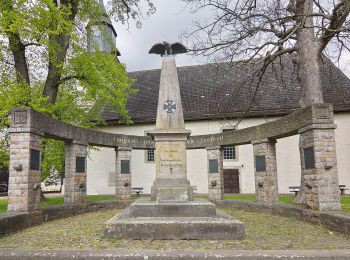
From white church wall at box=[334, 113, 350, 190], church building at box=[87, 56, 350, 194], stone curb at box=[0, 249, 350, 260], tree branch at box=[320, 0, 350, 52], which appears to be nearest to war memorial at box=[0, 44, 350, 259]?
stone curb at box=[0, 249, 350, 260]

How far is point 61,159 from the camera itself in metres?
17.2

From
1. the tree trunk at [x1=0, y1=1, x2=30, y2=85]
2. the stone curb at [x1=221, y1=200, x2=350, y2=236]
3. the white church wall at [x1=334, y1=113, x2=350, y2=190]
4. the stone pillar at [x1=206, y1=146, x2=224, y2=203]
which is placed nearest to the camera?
the stone curb at [x1=221, y1=200, x2=350, y2=236]

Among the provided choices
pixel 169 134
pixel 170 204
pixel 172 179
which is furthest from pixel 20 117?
pixel 170 204

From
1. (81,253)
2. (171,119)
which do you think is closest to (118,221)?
(81,253)

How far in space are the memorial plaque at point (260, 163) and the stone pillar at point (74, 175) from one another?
7.08 meters

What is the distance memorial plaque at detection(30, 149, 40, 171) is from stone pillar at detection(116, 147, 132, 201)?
5.25 metres

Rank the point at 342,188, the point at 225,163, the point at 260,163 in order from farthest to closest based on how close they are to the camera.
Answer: the point at 225,163, the point at 342,188, the point at 260,163

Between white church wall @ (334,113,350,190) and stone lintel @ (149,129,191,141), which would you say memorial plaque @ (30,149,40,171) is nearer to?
stone lintel @ (149,129,191,141)

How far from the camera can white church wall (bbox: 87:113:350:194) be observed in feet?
72.3

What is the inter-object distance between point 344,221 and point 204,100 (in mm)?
17740

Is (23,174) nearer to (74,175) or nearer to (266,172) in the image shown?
(74,175)

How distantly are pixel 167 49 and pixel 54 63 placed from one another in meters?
6.64

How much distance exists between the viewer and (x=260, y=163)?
1255 centimetres

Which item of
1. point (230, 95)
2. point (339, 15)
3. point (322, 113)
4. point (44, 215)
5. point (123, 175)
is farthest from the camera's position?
point (230, 95)
